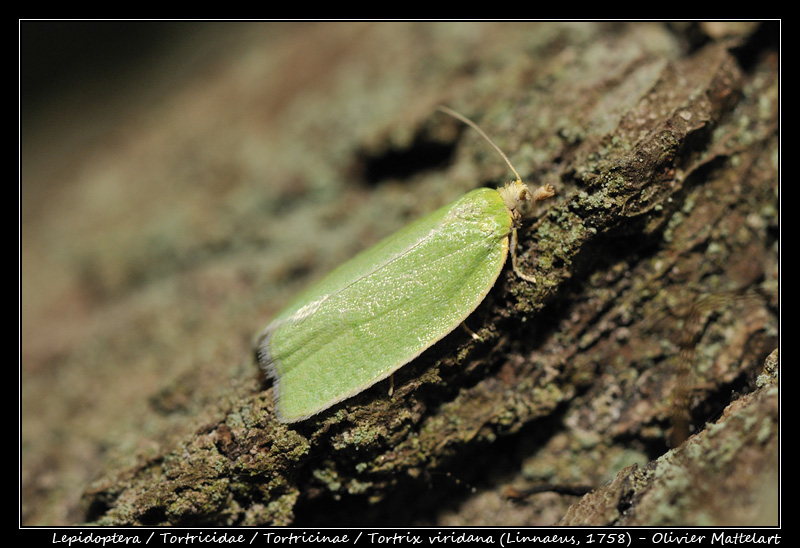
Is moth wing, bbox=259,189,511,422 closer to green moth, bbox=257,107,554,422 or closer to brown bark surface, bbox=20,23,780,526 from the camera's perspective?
green moth, bbox=257,107,554,422

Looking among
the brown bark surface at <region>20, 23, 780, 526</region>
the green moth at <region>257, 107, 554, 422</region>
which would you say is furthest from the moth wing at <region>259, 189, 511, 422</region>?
the brown bark surface at <region>20, 23, 780, 526</region>

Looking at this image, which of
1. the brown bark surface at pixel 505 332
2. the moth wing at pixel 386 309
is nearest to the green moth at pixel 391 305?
the moth wing at pixel 386 309

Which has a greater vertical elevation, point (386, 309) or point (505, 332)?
point (386, 309)

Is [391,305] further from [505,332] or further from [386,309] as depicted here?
[505,332]

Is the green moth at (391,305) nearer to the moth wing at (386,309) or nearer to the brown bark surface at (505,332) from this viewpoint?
the moth wing at (386,309)

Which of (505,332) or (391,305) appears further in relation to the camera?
(505,332)

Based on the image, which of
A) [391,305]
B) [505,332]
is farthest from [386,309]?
[505,332]
